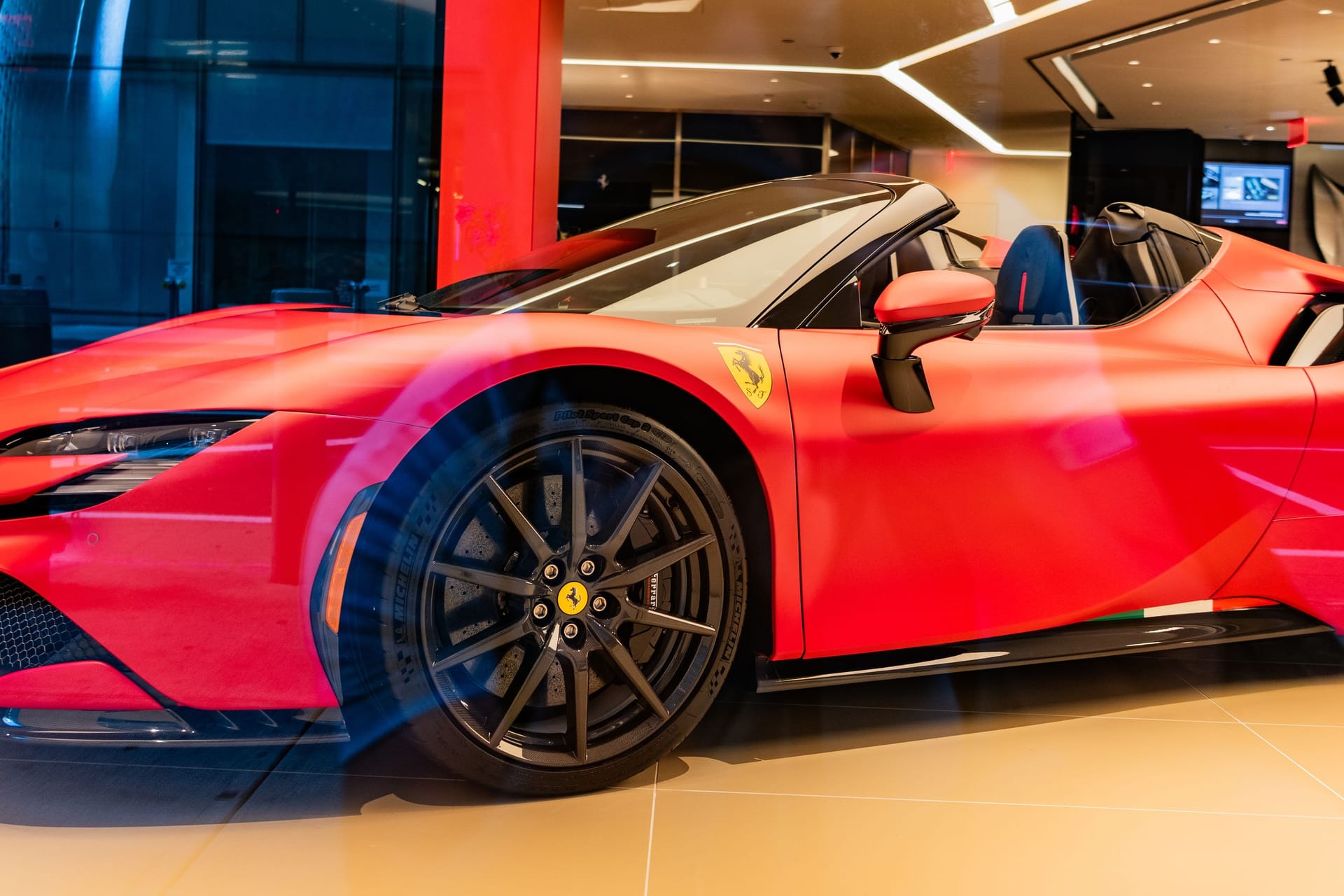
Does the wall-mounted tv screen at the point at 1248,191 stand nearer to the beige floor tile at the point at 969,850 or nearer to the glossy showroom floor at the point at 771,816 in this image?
the glossy showroom floor at the point at 771,816

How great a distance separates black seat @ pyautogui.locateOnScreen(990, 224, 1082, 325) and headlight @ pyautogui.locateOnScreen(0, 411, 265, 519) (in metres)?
1.61

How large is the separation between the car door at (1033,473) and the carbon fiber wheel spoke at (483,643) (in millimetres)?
494

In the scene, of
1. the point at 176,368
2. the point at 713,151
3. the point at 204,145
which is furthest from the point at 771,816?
the point at 713,151

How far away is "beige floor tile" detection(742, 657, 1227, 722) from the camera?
7.61 feet

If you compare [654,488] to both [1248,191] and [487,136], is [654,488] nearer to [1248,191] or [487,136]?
[487,136]

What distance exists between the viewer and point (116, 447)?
145cm

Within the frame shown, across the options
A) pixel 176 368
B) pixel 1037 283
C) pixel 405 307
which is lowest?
pixel 176 368

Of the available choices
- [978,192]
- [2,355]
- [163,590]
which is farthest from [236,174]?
[978,192]

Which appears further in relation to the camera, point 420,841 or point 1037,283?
point 1037,283

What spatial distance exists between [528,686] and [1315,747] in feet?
5.34

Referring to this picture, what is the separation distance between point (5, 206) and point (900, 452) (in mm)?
6249

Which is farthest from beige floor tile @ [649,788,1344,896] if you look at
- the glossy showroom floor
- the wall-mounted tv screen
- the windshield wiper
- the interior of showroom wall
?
the wall-mounted tv screen

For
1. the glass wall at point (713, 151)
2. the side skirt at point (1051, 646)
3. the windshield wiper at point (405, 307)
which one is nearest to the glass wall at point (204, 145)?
the glass wall at point (713, 151)

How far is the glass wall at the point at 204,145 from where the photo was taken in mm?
6148
